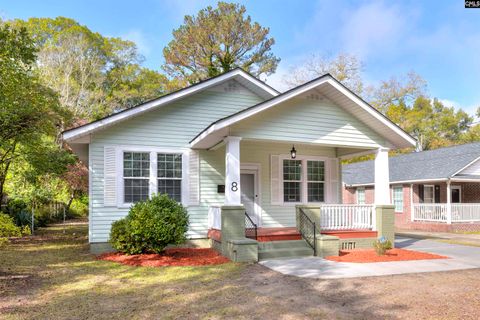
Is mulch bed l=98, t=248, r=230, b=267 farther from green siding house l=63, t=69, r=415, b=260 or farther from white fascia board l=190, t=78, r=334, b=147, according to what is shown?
white fascia board l=190, t=78, r=334, b=147

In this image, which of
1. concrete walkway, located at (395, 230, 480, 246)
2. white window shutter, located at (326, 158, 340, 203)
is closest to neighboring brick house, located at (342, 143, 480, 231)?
concrete walkway, located at (395, 230, 480, 246)

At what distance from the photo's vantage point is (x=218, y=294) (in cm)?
624

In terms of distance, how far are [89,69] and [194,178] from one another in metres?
29.1

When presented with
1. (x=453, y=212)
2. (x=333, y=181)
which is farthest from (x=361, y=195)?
(x=333, y=181)

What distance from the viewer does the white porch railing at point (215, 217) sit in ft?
35.4

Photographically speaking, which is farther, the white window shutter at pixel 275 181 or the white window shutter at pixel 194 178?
the white window shutter at pixel 275 181

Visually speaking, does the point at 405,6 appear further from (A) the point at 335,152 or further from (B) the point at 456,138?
(B) the point at 456,138

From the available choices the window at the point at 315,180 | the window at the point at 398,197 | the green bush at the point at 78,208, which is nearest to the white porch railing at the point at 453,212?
the window at the point at 398,197

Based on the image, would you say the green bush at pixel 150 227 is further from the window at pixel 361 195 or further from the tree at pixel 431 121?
the tree at pixel 431 121

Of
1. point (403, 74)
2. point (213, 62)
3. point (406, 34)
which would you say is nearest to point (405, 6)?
point (406, 34)

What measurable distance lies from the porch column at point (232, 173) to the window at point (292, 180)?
3.58 metres

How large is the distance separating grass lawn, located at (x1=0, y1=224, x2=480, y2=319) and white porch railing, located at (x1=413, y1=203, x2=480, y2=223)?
12.6 meters

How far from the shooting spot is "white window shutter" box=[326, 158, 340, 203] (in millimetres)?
13633

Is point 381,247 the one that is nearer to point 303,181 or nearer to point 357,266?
point 357,266
